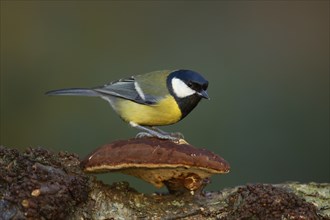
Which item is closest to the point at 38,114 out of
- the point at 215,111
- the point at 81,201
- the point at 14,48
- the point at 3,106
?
the point at 3,106

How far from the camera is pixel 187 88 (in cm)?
→ 244

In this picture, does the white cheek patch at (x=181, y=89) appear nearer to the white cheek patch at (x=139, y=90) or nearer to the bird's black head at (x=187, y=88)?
the bird's black head at (x=187, y=88)

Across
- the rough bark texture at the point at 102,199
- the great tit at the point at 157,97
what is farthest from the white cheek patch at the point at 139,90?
the rough bark texture at the point at 102,199

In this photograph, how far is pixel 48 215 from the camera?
1.78m

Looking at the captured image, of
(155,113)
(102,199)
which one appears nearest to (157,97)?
(155,113)

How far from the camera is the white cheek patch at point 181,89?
244 cm

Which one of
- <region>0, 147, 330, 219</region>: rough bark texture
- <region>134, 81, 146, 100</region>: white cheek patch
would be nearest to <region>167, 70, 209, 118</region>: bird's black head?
<region>134, 81, 146, 100</region>: white cheek patch

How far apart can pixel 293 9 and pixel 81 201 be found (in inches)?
107

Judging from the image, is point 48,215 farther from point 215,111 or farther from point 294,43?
point 294,43

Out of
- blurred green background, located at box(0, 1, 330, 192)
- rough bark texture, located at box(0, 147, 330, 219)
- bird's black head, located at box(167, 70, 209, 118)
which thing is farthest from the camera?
blurred green background, located at box(0, 1, 330, 192)

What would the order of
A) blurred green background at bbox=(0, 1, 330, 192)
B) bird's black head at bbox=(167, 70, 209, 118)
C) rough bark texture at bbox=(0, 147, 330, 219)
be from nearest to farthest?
1. rough bark texture at bbox=(0, 147, 330, 219)
2. bird's black head at bbox=(167, 70, 209, 118)
3. blurred green background at bbox=(0, 1, 330, 192)

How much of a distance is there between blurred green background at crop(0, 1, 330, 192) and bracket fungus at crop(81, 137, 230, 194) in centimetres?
138

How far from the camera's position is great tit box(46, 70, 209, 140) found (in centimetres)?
244

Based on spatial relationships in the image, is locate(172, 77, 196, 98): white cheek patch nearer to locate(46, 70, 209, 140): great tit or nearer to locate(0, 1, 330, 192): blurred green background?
locate(46, 70, 209, 140): great tit
